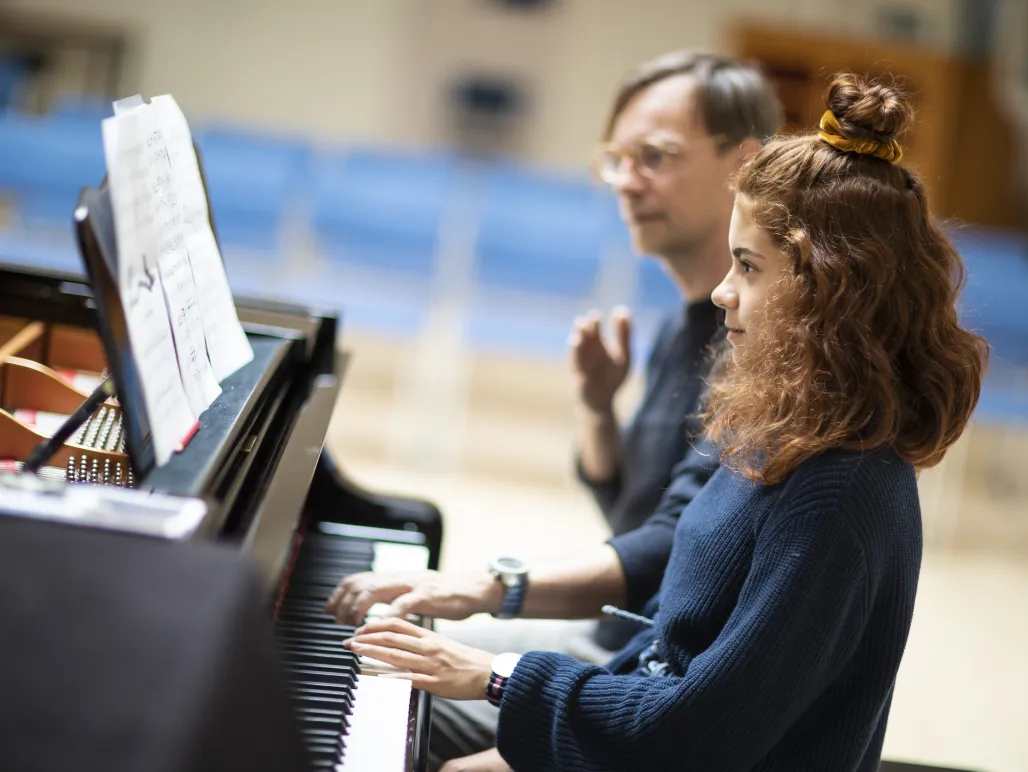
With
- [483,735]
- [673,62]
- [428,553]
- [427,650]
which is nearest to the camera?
[427,650]

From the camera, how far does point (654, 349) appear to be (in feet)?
7.09

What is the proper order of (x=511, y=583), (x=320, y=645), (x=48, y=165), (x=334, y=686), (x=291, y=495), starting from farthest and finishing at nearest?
(x=48, y=165)
(x=511, y=583)
(x=320, y=645)
(x=334, y=686)
(x=291, y=495)

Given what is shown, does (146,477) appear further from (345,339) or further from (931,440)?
(345,339)

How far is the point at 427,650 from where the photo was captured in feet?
4.49

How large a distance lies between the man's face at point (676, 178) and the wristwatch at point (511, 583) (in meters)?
0.70

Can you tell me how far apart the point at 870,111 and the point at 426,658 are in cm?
81

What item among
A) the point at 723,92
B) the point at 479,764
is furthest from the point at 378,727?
the point at 723,92

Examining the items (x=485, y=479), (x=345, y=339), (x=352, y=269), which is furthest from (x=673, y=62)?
(x=345, y=339)

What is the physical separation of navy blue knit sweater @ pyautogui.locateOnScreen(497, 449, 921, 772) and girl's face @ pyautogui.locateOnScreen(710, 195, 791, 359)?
19 centimetres

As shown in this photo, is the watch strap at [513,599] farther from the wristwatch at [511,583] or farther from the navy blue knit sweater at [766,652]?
the navy blue knit sweater at [766,652]

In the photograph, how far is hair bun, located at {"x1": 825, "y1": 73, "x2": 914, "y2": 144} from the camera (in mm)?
1242

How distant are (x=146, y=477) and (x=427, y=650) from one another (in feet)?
1.35

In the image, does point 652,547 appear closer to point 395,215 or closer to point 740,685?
point 740,685

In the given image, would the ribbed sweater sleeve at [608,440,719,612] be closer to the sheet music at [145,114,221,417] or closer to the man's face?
the man's face
